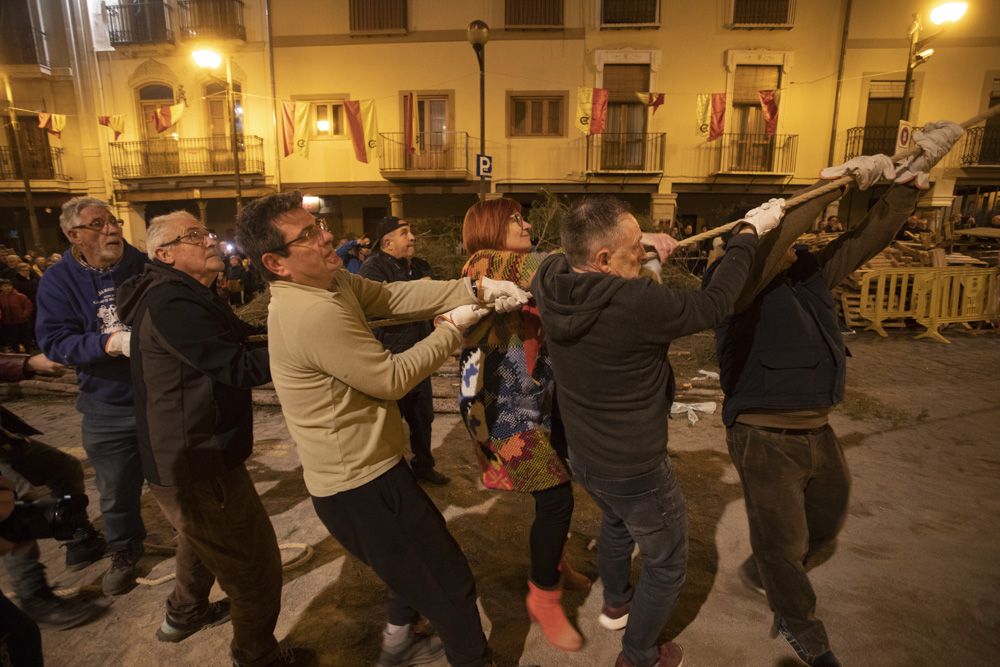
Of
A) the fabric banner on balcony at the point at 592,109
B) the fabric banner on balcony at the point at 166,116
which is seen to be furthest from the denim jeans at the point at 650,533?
the fabric banner on balcony at the point at 166,116

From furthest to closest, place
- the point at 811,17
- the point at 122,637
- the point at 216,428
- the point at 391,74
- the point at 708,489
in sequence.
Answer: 1. the point at 391,74
2. the point at 811,17
3. the point at 708,489
4. the point at 122,637
5. the point at 216,428

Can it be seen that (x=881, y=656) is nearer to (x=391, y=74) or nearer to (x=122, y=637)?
(x=122, y=637)

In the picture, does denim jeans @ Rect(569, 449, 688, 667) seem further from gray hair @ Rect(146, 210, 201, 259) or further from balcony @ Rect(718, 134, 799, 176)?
balcony @ Rect(718, 134, 799, 176)

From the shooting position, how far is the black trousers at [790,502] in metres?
2.17

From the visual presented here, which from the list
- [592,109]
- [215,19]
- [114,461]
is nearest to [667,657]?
[114,461]

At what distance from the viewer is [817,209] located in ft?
6.89

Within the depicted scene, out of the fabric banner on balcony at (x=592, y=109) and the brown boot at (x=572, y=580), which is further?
the fabric banner on balcony at (x=592, y=109)

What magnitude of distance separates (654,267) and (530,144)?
15.7 m

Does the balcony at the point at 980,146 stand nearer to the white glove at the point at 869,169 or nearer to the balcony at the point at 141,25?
the white glove at the point at 869,169

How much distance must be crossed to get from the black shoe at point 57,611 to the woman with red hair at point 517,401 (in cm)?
233

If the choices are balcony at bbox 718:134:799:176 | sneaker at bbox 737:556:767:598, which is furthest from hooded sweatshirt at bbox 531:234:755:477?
balcony at bbox 718:134:799:176

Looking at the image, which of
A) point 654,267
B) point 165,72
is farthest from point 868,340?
point 165,72

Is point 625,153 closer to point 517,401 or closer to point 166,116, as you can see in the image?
point 166,116

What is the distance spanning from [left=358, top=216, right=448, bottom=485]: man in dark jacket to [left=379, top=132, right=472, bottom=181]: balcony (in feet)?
43.0
